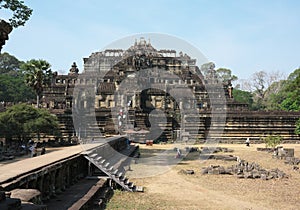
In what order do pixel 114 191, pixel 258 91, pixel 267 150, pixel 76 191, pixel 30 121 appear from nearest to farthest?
pixel 76 191 < pixel 114 191 < pixel 30 121 < pixel 267 150 < pixel 258 91

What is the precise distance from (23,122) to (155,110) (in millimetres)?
19142

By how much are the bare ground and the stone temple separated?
19739 millimetres

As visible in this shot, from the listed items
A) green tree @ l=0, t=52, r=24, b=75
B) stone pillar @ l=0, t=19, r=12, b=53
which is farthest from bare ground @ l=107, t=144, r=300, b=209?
green tree @ l=0, t=52, r=24, b=75

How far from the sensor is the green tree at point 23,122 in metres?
25.6

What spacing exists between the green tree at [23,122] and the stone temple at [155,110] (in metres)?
10.3

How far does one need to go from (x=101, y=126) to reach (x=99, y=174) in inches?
1067

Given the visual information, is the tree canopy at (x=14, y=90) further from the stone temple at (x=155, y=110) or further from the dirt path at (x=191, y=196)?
the dirt path at (x=191, y=196)

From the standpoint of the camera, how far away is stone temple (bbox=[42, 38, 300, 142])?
3975 cm

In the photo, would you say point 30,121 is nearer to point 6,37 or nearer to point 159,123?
point 159,123

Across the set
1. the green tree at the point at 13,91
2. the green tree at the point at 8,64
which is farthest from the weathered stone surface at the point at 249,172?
the green tree at the point at 8,64

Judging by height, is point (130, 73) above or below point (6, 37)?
above

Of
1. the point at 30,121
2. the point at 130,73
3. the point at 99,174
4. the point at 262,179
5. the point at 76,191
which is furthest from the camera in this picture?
the point at 130,73

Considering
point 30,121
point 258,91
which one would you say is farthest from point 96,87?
point 258,91

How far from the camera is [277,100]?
76.8 m
